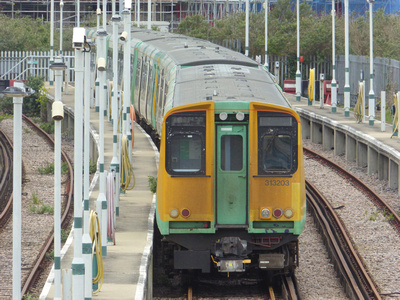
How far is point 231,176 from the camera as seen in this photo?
43.5 ft

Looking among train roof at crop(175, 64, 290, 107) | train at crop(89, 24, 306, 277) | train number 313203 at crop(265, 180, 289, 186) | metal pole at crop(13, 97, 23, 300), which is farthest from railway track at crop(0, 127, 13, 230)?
metal pole at crop(13, 97, 23, 300)

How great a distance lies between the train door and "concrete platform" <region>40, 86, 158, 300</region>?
1373 millimetres

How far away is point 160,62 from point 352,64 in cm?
1878

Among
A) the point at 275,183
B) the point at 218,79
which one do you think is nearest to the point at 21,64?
the point at 218,79

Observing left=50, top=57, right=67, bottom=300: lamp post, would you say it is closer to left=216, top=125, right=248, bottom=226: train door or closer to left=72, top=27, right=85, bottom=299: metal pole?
left=72, top=27, right=85, bottom=299: metal pole

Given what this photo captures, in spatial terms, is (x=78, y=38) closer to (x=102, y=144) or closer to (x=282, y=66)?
(x=102, y=144)

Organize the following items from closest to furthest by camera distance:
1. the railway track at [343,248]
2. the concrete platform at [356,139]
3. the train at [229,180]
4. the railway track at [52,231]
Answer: the train at [229,180] → the railway track at [343,248] → the railway track at [52,231] → the concrete platform at [356,139]

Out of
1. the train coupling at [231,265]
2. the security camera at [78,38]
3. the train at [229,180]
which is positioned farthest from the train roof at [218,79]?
the security camera at [78,38]

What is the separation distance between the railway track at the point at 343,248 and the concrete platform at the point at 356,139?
92 centimetres

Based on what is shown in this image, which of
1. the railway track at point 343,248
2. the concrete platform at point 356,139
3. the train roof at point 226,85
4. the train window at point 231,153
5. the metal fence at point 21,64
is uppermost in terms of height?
the metal fence at point 21,64

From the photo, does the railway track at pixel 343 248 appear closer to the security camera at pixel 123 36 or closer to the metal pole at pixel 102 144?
the metal pole at pixel 102 144

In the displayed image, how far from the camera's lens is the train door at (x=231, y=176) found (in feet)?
43.5

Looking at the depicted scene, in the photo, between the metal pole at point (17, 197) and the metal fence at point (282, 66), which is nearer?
the metal pole at point (17, 197)

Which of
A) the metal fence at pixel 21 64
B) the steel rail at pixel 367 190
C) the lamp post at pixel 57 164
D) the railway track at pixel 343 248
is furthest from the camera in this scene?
the metal fence at pixel 21 64
